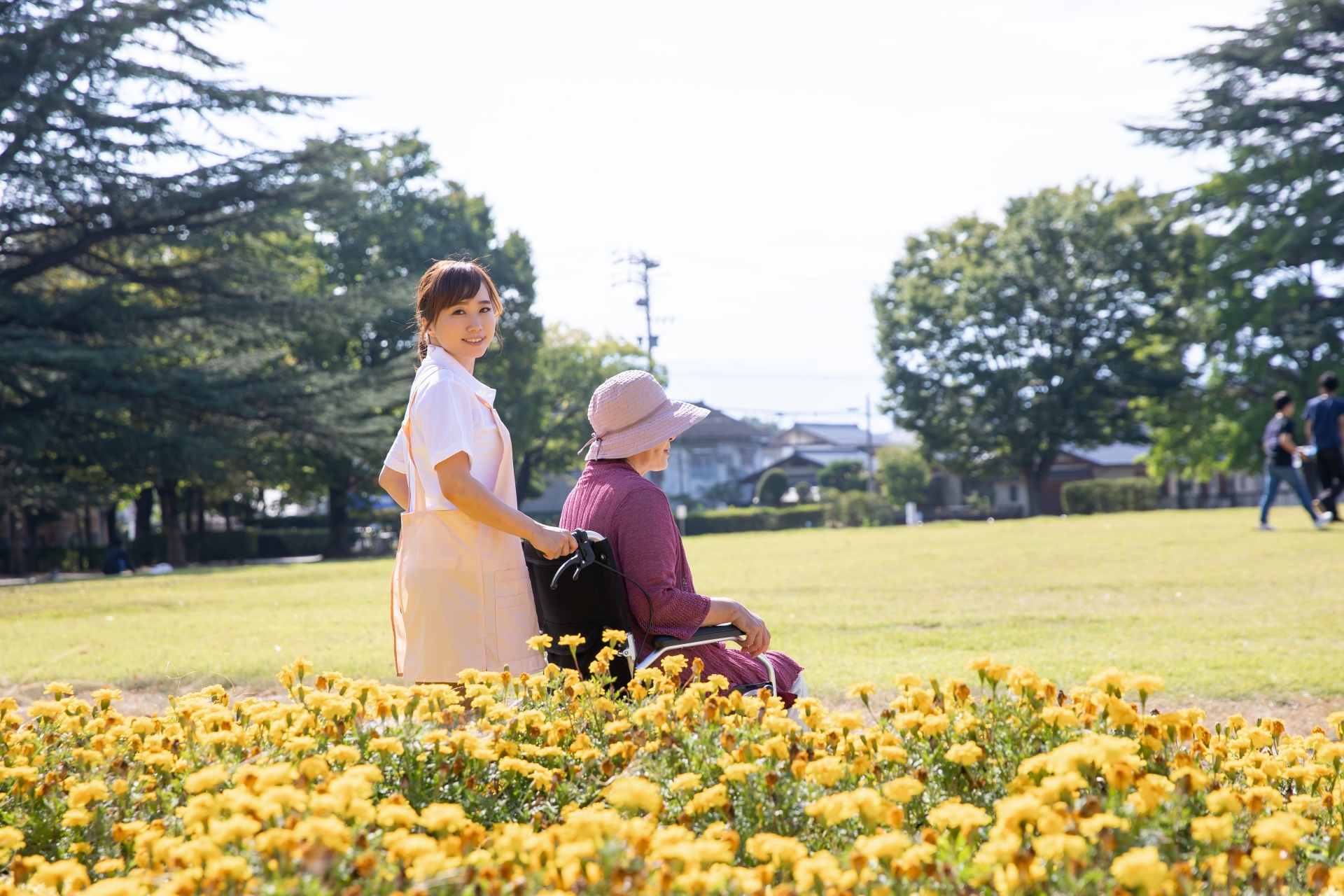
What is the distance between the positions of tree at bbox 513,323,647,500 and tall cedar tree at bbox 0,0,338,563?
20901 millimetres

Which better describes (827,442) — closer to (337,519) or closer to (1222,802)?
(337,519)

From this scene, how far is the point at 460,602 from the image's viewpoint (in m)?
3.43

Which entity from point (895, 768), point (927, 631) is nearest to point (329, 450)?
point (927, 631)

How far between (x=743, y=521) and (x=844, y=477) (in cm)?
2477

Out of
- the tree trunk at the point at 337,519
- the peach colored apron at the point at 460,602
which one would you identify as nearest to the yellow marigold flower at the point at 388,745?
the peach colored apron at the point at 460,602

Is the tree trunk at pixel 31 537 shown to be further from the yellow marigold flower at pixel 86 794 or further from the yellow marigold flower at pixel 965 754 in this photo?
the yellow marigold flower at pixel 965 754

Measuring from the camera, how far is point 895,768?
2.33 meters

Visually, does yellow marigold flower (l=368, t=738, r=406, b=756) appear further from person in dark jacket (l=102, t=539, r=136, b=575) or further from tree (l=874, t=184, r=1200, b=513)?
tree (l=874, t=184, r=1200, b=513)

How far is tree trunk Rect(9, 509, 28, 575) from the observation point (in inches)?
1270

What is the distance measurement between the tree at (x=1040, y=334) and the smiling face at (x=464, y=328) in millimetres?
39479

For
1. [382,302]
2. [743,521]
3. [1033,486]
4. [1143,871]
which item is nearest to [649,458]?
[1143,871]

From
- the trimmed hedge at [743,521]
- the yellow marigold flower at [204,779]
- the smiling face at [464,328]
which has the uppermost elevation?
the smiling face at [464,328]

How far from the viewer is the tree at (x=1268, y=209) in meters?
26.1

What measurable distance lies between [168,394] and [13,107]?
5.80 meters
